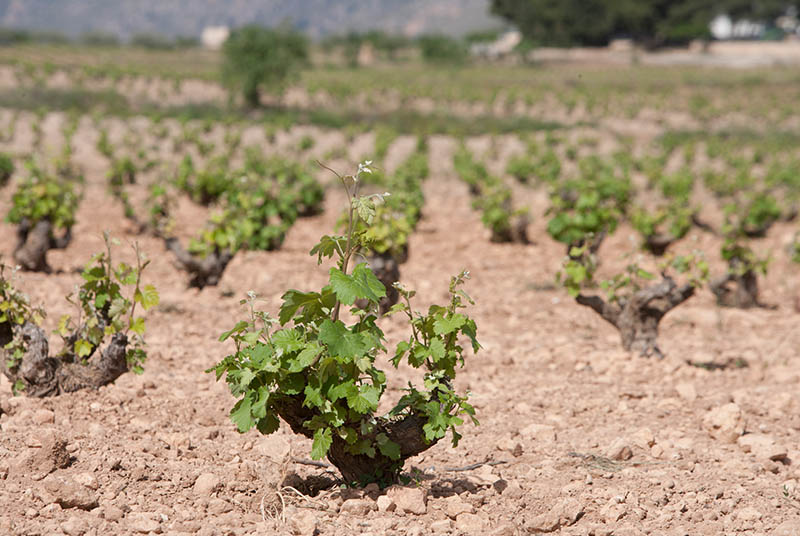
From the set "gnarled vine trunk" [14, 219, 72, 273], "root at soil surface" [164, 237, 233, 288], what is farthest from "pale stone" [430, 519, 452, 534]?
"gnarled vine trunk" [14, 219, 72, 273]

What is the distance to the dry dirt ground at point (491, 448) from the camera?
3.85m

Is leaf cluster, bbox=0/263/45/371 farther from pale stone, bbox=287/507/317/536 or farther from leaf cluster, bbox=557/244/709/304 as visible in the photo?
leaf cluster, bbox=557/244/709/304

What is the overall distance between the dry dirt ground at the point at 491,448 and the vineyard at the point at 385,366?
0.7 inches

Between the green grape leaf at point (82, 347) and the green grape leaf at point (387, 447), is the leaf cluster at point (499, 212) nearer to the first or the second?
the green grape leaf at point (82, 347)

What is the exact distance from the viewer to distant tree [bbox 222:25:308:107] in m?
30.2

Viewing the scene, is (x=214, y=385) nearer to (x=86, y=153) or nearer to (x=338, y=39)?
(x=86, y=153)

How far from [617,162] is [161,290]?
1314 cm

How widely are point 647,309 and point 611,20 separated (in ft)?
237

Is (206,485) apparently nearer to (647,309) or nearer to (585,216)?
(647,309)

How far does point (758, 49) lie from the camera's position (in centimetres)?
7519

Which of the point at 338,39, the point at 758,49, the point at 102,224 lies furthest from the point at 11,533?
the point at 338,39

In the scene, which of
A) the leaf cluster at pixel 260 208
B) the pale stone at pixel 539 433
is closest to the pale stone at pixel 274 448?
the pale stone at pixel 539 433

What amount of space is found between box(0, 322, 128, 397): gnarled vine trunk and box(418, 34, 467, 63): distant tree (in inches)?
2438

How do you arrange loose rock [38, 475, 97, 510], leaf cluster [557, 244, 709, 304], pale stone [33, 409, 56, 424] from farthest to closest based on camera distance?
1. leaf cluster [557, 244, 709, 304]
2. pale stone [33, 409, 56, 424]
3. loose rock [38, 475, 97, 510]
